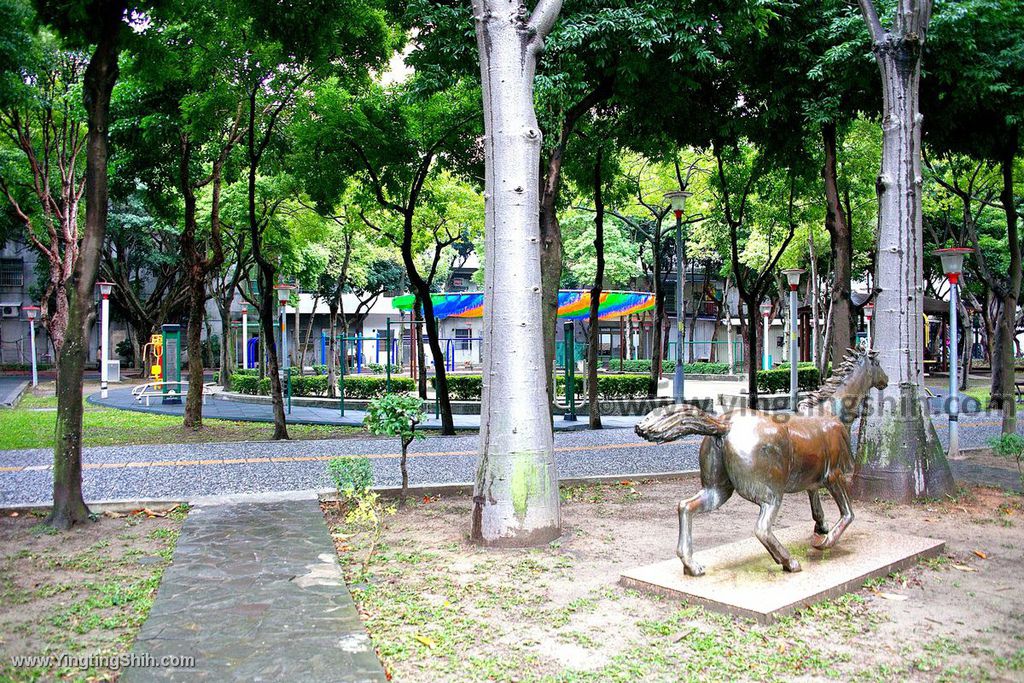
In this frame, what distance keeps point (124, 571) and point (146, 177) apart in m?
13.2

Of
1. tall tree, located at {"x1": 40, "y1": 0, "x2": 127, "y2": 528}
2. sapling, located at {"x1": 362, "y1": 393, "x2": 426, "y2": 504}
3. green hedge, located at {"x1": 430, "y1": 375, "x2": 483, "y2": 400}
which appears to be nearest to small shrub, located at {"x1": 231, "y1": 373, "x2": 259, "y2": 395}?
green hedge, located at {"x1": 430, "y1": 375, "x2": 483, "y2": 400}

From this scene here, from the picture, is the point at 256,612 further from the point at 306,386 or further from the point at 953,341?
the point at 306,386

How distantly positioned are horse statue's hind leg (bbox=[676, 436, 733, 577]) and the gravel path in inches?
184

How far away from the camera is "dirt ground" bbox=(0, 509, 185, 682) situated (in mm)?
4219

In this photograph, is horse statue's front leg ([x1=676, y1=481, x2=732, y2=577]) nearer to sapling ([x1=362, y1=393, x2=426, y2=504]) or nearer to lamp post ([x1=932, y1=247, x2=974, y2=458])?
sapling ([x1=362, y1=393, x2=426, y2=504])

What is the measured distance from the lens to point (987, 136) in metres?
12.3

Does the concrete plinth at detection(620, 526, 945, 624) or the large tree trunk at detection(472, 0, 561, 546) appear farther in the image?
the large tree trunk at detection(472, 0, 561, 546)

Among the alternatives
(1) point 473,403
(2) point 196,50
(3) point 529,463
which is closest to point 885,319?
(3) point 529,463

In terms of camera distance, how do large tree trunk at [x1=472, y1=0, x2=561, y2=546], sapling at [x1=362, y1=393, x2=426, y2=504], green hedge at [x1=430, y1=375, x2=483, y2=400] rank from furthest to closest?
1. green hedge at [x1=430, y1=375, x2=483, y2=400]
2. sapling at [x1=362, y1=393, x2=426, y2=504]
3. large tree trunk at [x1=472, y1=0, x2=561, y2=546]

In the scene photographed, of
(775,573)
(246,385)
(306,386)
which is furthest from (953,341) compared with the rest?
(246,385)

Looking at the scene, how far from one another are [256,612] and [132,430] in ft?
42.7

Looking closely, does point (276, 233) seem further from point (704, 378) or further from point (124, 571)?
point (704, 378)

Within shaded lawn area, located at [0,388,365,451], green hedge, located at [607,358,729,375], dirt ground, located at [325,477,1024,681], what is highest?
green hedge, located at [607,358,729,375]

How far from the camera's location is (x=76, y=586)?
5.41m
